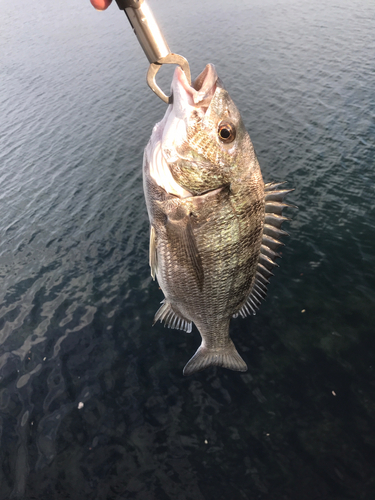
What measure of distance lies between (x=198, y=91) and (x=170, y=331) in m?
8.22

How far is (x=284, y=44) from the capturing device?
29.2m

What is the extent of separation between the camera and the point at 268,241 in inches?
183

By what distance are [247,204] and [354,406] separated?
6916 mm

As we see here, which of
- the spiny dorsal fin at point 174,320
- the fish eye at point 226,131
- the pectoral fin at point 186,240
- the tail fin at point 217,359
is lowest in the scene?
the tail fin at point 217,359

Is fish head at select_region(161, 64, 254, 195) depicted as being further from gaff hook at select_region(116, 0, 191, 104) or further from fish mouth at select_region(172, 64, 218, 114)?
gaff hook at select_region(116, 0, 191, 104)

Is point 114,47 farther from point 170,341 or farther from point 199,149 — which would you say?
point 199,149

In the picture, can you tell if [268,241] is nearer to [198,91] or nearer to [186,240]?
[186,240]

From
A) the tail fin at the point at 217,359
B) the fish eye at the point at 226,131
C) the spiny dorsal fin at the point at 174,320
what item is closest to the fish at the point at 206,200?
the fish eye at the point at 226,131

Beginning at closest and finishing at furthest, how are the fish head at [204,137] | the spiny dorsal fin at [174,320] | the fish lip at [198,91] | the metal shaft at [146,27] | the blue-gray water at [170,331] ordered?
the metal shaft at [146,27], the fish lip at [198,91], the fish head at [204,137], the spiny dorsal fin at [174,320], the blue-gray water at [170,331]

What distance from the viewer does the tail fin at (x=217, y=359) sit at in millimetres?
5688

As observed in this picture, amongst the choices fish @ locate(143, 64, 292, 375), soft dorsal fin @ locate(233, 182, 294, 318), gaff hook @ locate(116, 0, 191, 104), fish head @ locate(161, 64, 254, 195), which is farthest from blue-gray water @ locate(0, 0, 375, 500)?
gaff hook @ locate(116, 0, 191, 104)

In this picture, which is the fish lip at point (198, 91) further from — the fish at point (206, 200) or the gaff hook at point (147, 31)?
the gaff hook at point (147, 31)

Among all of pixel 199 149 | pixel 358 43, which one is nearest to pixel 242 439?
pixel 199 149

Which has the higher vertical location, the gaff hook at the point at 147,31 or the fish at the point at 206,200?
the gaff hook at the point at 147,31
